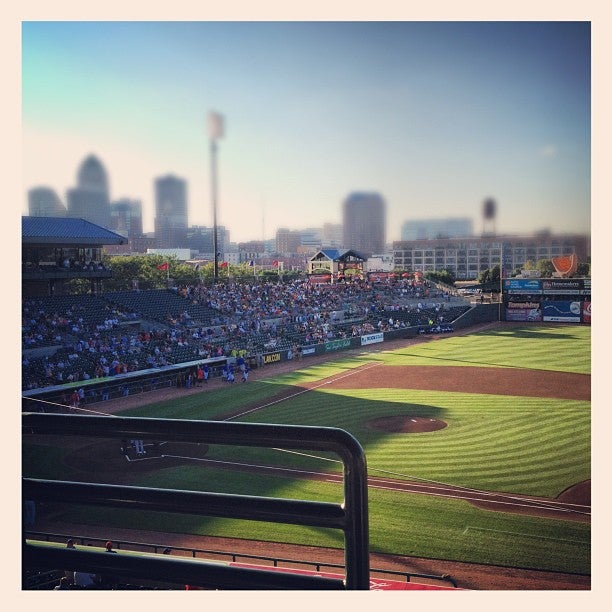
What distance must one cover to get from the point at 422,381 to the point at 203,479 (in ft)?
34.7

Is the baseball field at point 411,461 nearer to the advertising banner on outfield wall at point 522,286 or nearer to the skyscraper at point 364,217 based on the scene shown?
the skyscraper at point 364,217

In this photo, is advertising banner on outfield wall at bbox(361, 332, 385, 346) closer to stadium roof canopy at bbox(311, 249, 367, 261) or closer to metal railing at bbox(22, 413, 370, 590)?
stadium roof canopy at bbox(311, 249, 367, 261)

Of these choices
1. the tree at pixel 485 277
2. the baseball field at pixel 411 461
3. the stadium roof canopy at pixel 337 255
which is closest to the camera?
the baseball field at pixel 411 461

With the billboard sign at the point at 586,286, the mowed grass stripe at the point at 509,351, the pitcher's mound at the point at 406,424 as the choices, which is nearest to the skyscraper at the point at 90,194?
the pitcher's mound at the point at 406,424

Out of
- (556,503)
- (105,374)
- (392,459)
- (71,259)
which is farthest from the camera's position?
(71,259)

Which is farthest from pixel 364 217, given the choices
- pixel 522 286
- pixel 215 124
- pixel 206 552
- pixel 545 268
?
pixel 522 286

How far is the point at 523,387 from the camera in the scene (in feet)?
61.7

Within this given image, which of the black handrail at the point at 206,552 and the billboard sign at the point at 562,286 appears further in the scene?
the billboard sign at the point at 562,286

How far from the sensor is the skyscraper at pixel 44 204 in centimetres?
1811

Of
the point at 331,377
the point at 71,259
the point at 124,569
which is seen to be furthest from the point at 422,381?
the point at 124,569

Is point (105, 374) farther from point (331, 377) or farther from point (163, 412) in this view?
point (331, 377)

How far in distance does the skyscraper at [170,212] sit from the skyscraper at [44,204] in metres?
3.06

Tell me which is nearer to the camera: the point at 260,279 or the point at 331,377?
the point at 331,377

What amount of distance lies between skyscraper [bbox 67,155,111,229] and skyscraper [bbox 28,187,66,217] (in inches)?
15.1
